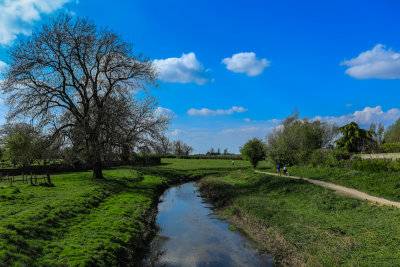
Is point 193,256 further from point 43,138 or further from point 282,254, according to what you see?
point 43,138

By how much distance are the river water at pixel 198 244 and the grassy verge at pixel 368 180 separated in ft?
32.2

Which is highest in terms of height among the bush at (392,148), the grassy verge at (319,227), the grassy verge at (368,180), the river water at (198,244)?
the bush at (392,148)

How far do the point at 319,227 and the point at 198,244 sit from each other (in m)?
6.13

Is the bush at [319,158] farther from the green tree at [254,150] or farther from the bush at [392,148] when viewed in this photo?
the green tree at [254,150]

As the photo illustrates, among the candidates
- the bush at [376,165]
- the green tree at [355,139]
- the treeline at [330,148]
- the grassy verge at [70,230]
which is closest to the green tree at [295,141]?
the treeline at [330,148]

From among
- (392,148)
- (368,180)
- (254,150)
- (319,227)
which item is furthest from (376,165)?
(254,150)

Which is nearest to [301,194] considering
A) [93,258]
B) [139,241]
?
[139,241]

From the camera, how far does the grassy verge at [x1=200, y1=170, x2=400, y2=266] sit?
9398 millimetres

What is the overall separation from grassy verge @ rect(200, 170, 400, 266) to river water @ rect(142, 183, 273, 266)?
1.02 meters

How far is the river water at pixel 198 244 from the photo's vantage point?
11.6 metres

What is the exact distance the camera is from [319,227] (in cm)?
1211

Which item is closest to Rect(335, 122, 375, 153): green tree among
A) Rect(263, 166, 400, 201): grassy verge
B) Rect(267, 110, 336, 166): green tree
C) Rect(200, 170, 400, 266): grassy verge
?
Rect(267, 110, 336, 166): green tree

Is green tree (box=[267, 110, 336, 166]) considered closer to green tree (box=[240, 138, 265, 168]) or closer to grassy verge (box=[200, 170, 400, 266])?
green tree (box=[240, 138, 265, 168])

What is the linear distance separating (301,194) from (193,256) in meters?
10.7
